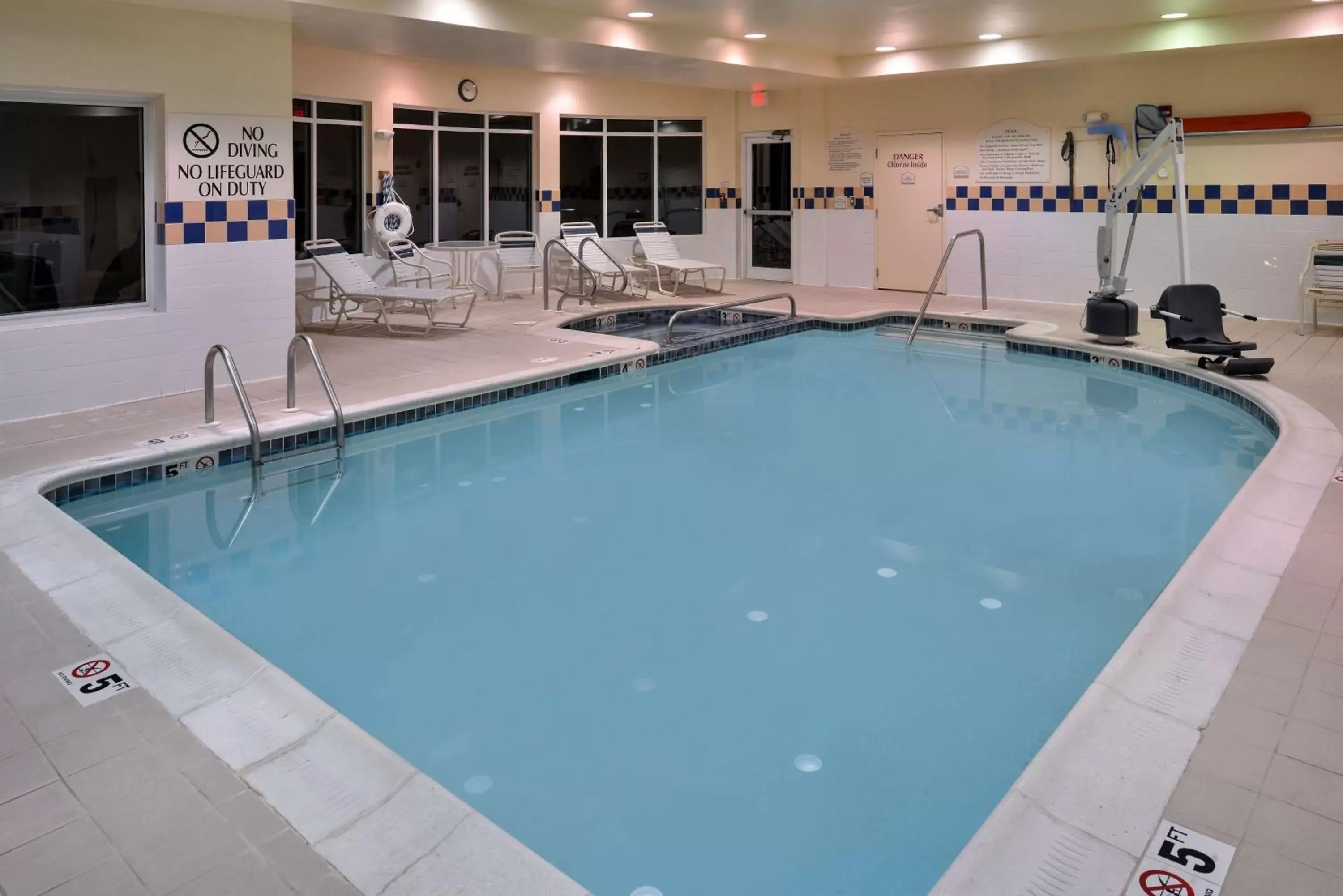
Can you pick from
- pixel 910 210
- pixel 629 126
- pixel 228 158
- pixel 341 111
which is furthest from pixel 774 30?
pixel 228 158

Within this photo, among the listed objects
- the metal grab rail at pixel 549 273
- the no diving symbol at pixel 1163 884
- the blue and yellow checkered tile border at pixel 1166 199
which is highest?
the blue and yellow checkered tile border at pixel 1166 199

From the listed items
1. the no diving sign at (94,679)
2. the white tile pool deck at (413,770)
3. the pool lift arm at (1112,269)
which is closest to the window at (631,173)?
the pool lift arm at (1112,269)

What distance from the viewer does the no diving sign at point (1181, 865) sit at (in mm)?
1910

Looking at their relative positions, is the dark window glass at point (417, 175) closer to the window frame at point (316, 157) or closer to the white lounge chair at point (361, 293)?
the window frame at point (316, 157)

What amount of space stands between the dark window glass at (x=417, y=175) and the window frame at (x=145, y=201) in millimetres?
4323

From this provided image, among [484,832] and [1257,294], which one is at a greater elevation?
[1257,294]

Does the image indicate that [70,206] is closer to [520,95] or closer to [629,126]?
[520,95]

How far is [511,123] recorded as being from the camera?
11.3m

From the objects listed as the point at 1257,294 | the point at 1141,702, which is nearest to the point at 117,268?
the point at 1141,702

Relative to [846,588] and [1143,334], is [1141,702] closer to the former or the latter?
[846,588]

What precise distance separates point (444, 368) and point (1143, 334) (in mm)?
5739

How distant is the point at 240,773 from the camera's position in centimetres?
233

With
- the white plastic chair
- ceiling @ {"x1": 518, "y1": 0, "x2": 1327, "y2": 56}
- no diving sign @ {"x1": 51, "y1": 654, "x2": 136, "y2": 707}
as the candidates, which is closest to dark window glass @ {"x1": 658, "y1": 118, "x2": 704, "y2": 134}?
ceiling @ {"x1": 518, "y1": 0, "x2": 1327, "y2": 56}

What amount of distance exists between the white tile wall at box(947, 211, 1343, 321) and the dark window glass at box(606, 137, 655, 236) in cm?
371
